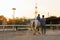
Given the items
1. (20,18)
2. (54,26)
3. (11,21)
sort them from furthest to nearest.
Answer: (20,18)
(11,21)
(54,26)

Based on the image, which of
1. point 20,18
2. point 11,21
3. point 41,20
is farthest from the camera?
point 20,18

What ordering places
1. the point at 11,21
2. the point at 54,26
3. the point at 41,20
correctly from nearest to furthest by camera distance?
the point at 41,20
the point at 54,26
the point at 11,21

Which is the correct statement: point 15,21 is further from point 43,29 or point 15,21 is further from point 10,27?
point 43,29

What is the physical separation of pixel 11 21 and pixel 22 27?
20.3 feet

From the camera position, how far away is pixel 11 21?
4025 centimetres

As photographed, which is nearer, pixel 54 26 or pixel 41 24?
pixel 41 24

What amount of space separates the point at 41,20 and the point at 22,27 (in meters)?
12.3

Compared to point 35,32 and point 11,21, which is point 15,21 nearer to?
point 11,21

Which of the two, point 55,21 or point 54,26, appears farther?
point 55,21

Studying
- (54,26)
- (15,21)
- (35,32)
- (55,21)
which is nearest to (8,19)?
(15,21)

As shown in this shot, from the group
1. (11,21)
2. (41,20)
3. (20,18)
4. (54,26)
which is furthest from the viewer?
(20,18)

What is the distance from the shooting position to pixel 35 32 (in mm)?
23016

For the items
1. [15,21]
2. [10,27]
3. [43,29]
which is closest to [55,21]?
[15,21]

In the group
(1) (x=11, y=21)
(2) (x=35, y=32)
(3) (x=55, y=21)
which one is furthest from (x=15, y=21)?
(2) (x=35, y=32)
